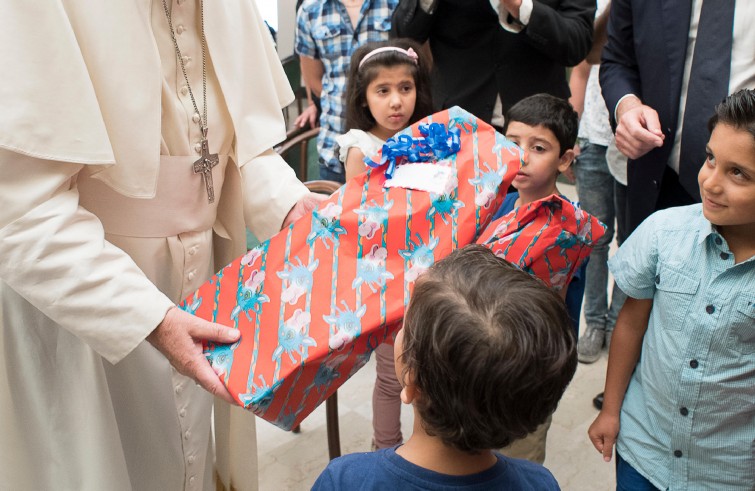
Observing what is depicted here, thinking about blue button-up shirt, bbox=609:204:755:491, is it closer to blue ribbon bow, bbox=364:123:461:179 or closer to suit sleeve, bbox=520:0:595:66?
blue ribbon bow, bbox=364:123:461:179

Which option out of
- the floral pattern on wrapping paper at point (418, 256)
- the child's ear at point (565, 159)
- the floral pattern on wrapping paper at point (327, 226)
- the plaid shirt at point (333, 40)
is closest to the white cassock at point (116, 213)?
the floral pattern on wrapping paper at point (327, 226)

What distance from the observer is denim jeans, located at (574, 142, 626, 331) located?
10.3ft

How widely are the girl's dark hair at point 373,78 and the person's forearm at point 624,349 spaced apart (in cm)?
114

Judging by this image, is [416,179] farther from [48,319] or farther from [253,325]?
[48,319]

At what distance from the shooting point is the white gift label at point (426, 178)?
4.71ft

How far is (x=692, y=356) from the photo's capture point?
1554 mm

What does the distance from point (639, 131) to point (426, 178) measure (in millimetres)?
655

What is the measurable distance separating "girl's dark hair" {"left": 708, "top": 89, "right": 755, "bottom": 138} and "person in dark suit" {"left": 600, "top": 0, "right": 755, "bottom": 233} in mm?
307

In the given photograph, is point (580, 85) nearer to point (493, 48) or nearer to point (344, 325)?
point (493, 48)

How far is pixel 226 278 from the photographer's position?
1518 millimetres

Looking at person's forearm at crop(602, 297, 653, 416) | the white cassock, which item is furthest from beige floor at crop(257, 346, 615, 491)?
person's forearm at crop(602, 297, 653, 416)

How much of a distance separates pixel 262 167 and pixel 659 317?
38.9 inches

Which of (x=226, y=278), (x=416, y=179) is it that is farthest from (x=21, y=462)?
(x=416, y=179)

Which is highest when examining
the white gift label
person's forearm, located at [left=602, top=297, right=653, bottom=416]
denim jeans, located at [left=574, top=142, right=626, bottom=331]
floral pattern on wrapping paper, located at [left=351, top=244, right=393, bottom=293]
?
the white gift label
